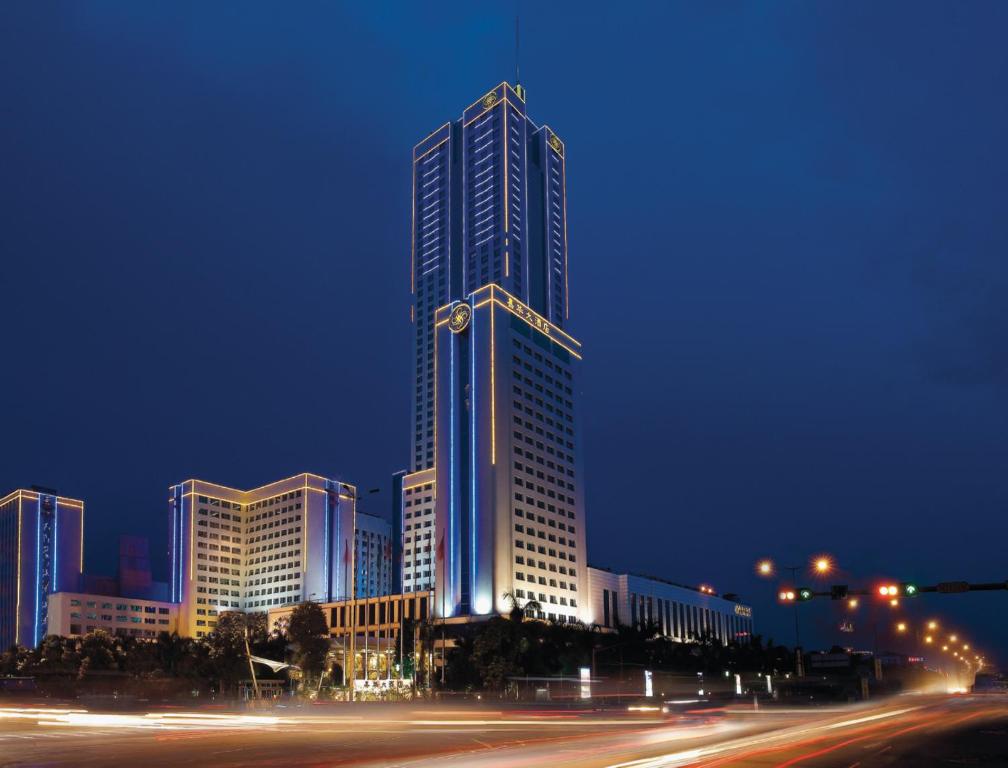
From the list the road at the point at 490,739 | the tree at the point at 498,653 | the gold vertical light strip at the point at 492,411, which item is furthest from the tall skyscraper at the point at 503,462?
the road at the point at 490,739

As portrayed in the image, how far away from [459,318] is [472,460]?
24.3 m

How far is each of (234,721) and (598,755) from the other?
2696 centimetres

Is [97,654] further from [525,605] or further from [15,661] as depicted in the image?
[525,605]

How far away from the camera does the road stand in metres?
28.7

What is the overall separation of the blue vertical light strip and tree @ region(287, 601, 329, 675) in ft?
73.8

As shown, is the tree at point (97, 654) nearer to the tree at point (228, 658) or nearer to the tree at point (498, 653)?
the tree at point (228, 658)

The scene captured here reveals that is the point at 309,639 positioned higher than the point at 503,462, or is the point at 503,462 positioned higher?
the point at 503,462

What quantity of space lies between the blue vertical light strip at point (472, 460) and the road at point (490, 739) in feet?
261

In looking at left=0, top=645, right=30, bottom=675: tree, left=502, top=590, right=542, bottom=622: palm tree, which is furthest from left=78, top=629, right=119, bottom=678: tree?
left=502, top=590, right=542, bottom=622: palm tree

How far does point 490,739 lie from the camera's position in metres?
37.1

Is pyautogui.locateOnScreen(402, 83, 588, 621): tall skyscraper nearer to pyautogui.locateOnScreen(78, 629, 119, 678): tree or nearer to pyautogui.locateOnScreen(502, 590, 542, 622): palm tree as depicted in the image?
pyautogui.locateOnScreen(502, 590, 542, 622): palm tree

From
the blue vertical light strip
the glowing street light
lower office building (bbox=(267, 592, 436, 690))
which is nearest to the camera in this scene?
the glowing street light

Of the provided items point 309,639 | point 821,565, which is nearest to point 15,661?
point 309,639

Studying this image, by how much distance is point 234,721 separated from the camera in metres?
49.0
